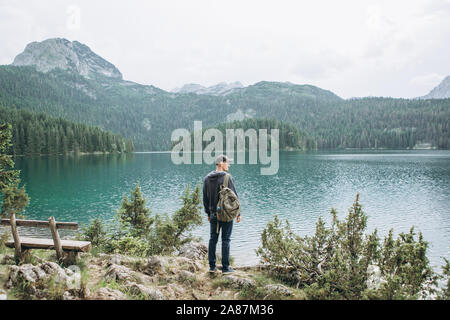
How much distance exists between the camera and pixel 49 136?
118 meters

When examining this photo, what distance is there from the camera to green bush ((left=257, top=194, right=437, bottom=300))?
6.47 m

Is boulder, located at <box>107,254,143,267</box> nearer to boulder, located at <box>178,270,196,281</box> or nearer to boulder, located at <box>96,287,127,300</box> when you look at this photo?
boulder, located at <box>178,270,196,281</box>

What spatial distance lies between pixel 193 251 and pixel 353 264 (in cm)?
952

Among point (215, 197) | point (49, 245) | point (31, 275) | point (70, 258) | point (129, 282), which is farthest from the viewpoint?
point (70, 258)

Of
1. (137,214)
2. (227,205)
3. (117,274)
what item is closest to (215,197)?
(227,205)

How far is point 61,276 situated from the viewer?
6.40 metres

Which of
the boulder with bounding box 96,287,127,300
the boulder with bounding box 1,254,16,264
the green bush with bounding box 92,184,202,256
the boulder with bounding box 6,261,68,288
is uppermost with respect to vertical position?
the boulder with bounding box 6,261,68,288

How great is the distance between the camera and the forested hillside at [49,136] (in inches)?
4380

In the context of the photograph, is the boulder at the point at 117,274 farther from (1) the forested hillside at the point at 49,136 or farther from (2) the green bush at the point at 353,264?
(1) the forested hillside at the point at 49,136

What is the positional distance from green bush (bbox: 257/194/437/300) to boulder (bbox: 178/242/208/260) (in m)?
6.10

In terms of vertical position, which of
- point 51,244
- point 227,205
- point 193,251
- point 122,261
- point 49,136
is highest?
point 49,136

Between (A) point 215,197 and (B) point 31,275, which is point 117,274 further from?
(A) point 215,197

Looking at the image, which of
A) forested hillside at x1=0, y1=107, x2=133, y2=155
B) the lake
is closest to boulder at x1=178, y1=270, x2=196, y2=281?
the lake
